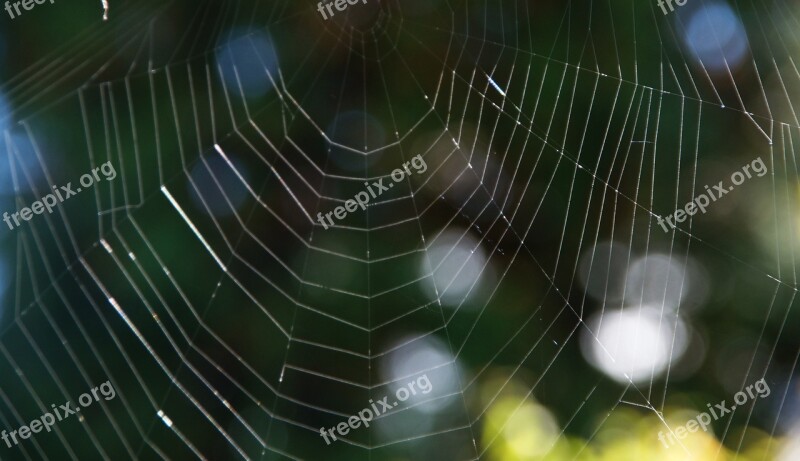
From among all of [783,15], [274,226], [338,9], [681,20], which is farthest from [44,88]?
[783,15]

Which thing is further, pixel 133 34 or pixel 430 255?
pixel 430 255

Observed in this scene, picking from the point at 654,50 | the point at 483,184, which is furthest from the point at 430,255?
the point at 654,50

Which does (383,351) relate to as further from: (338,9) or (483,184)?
(338,9)

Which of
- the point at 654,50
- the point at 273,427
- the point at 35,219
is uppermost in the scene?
the point at 35,219

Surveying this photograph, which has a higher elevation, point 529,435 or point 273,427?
point 273,427

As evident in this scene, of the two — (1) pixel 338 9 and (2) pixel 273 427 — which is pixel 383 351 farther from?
(1) pixel 338 9

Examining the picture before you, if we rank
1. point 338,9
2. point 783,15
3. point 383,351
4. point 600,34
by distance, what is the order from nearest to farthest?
point 783,15, point 600,34, point 383,351, point 338,9

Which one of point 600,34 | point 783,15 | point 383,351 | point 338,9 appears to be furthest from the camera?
point 338,9
